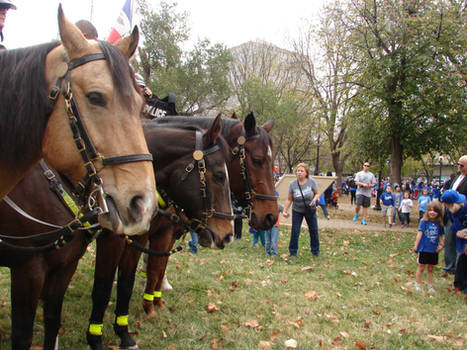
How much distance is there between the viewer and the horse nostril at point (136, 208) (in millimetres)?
1406

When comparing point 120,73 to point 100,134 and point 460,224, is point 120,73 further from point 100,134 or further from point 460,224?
point 460,224

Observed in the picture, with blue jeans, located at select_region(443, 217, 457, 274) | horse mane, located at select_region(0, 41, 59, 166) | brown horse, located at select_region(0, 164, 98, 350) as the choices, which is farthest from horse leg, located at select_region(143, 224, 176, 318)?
blue jeans, located at select_region(443, 217, 457, 274)

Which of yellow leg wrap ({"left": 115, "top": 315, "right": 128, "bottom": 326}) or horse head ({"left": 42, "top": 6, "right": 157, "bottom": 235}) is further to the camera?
yellow leg wrap ({"left": 115, "top": 315, "right": 128, "bottom": 326})

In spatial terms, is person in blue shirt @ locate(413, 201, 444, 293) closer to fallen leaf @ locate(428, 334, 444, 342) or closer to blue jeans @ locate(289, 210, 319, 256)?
fallen leaf @ locate(428, 334, 444, 342)

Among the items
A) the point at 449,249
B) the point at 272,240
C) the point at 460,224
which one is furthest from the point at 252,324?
the point at 449,249

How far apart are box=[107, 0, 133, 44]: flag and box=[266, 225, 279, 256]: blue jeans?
A: 5467mm

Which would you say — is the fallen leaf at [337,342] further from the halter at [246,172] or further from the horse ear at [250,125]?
the horse ear at [250,125]

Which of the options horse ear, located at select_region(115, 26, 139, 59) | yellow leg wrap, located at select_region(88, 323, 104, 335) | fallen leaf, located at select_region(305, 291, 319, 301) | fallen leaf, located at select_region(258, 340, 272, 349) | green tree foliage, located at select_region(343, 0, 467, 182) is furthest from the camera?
green tree foliage, located at select_region(343, 0, 467, 182)

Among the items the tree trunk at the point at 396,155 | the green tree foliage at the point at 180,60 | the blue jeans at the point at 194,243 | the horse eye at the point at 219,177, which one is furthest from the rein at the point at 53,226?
the green tree foliage at the point at 180,60

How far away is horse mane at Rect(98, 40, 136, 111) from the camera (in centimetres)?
150

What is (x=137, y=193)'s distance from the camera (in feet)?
4.63

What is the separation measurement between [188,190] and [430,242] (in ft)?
17.5

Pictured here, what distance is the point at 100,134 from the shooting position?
1.47 metres

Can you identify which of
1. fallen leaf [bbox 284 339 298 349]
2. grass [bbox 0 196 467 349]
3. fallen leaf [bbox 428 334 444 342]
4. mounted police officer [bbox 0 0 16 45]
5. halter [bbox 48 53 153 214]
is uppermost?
mounted police officer [bbox 0 0 16 45]
